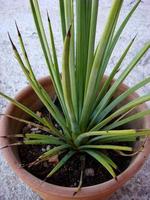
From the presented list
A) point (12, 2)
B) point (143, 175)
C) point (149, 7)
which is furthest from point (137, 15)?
Answer: point (143, 175)

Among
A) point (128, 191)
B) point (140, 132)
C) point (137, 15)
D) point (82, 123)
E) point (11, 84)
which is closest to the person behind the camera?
point (140, 132)

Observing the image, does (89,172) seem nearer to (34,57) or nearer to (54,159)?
(54,159)

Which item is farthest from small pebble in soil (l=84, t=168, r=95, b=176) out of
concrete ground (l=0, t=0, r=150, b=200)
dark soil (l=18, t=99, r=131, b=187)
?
concrete ground (l=0, t=0, r=150, b=200)

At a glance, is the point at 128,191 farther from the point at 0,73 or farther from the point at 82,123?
the point at 0,73

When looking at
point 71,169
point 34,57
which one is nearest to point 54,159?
point 71,169

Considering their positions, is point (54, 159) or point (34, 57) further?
point (34, 57)

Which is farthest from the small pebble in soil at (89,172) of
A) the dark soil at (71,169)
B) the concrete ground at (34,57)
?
the concrete ground at (34,57)

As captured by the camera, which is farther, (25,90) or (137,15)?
(137,15)

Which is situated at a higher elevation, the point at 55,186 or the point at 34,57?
the point at 34,57
